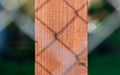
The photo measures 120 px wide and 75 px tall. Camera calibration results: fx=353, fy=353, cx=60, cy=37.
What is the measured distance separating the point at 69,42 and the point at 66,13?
0.06 metres

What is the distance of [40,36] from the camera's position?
2.47ft

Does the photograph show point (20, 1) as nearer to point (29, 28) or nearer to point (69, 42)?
point (29, 28)

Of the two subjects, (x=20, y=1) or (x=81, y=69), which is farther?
(x=20, y=1)

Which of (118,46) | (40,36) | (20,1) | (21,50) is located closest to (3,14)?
(40,36)

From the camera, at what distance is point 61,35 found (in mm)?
753

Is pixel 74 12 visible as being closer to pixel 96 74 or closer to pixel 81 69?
pixel 81 69

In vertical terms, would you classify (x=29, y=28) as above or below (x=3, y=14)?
above

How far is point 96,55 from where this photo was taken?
77.1 inches

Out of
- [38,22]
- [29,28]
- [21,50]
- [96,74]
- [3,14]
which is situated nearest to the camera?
[38,22]

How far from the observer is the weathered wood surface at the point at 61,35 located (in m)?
0.75

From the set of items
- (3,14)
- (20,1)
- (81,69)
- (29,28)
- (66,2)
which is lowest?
(81,69)

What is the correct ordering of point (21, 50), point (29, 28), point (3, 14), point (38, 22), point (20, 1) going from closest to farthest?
point (38, 22), point (3, 14), point (29, 28), point (20, 1), point (21, 50)

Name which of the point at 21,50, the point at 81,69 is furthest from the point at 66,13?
the point at 21,50

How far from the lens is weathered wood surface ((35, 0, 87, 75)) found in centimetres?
75
